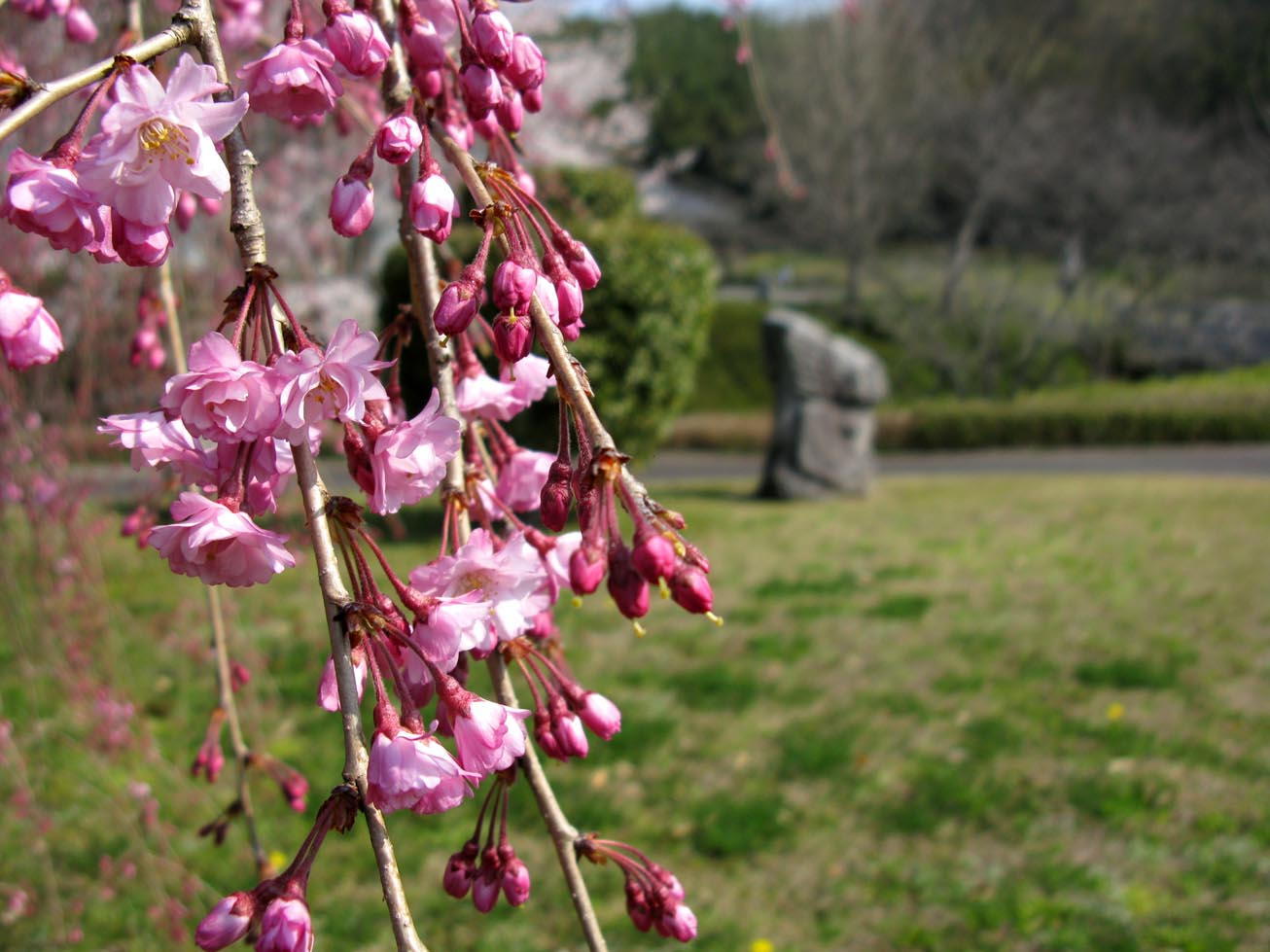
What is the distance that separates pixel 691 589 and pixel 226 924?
398mm

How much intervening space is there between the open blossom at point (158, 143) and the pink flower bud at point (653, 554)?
382 mm

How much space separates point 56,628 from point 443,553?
9.18ft

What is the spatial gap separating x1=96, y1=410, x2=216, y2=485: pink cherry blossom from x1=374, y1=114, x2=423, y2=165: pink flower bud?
0.26 metres

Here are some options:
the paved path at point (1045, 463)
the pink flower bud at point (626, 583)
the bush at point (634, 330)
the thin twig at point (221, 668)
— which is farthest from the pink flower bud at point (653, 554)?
the paved path at point (1045, 463)

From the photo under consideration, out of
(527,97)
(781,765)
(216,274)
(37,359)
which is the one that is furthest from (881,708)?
(37,359)

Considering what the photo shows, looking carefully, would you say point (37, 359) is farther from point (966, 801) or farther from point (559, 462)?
point (966, 801)

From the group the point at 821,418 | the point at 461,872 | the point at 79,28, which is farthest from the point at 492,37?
the point at 821,418

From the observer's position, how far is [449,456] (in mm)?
816

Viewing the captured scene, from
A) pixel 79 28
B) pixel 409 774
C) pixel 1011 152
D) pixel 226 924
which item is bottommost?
pixel 226 924

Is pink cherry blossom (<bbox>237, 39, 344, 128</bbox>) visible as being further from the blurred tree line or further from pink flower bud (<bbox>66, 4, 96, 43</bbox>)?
the blurred tree line

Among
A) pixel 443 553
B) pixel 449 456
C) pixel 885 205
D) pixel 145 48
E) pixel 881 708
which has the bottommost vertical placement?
pixel 881 708

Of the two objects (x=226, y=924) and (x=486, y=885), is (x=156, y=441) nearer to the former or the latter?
(x=226, y=924)

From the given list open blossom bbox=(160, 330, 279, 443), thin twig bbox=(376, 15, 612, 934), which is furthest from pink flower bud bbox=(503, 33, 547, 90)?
open blossom bbox=(160, 330, 279, 443)

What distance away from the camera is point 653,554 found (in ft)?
2.24
